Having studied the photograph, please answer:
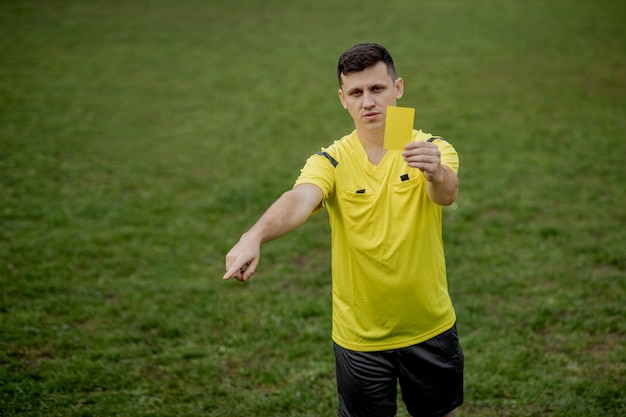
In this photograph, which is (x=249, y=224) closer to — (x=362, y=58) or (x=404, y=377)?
(x=404, y=377)

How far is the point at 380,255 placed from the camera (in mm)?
2670

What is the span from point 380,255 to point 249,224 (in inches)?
168

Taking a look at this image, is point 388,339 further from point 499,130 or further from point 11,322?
point 499,130

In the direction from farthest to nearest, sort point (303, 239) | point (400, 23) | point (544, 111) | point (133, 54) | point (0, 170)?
1. point (400, 23)
2. point (133, 54)
3. point (544, 111)
4. point (0, 170)
5. point (303, 239)

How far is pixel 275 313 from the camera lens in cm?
508

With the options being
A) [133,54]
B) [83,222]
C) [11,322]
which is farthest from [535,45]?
[11,322]

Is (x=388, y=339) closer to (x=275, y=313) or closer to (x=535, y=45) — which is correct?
(x=275, y=313)

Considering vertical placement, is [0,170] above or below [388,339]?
above

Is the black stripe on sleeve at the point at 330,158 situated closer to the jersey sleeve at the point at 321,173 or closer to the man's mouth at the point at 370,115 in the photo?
the jersey sleeve at the point at 321,173

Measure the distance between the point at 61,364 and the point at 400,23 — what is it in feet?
57.1

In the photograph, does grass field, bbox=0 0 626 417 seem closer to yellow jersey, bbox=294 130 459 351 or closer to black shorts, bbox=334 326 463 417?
black shorts, bbox=334 326 463 417

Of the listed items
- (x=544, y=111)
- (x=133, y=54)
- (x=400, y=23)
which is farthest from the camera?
(x=400, y=23)

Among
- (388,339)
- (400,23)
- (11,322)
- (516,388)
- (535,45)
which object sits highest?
(400,23)

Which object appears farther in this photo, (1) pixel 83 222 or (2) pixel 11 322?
(1) pixel 83 222
